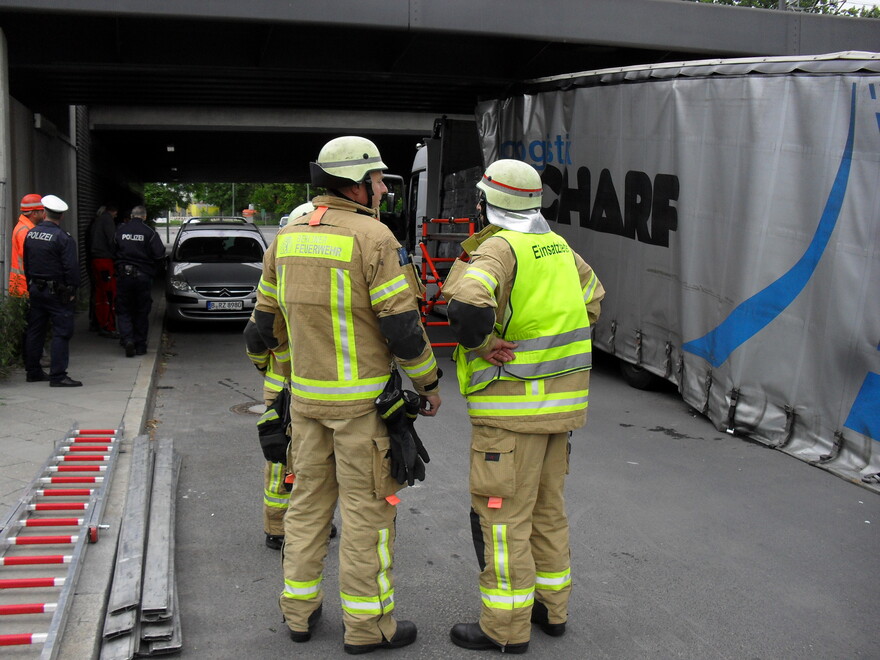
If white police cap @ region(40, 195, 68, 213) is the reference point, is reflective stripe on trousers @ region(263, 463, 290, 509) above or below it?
below

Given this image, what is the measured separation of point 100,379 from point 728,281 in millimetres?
6584

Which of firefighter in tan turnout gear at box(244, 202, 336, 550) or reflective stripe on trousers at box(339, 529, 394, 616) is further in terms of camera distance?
firefighter in tan turnout gear at box(244, 202, 336, 550)

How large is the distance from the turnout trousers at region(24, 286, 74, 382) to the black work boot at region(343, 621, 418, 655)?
6241 millimetres

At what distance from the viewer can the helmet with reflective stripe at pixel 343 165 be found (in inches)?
143

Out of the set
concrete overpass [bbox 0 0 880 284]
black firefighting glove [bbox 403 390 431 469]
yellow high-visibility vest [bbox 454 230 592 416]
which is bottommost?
black firefighting glove [bbox 403 390 431 469]

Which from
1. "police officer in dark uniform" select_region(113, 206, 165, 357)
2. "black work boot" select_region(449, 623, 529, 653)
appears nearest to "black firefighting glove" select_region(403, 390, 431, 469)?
"black work boot" select_region(449, 623, 529, 653)

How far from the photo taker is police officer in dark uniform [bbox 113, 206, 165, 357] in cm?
1067

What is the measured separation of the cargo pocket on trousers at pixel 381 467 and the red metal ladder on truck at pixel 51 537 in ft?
4.69

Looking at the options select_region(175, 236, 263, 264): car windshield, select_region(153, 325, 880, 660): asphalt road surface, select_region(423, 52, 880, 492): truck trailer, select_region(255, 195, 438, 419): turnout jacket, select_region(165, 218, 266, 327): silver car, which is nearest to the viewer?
select_region(255, 195, 438, 419): turnout jacket

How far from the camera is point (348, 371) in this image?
11.8ft

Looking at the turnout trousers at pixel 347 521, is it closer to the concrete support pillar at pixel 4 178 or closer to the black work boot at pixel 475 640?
the black work boot at pixel 475 640

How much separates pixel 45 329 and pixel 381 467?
6.67m

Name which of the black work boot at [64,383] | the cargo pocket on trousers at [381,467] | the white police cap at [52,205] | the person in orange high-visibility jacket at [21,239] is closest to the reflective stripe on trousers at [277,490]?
the cargo pocket on trousers at [381,467]

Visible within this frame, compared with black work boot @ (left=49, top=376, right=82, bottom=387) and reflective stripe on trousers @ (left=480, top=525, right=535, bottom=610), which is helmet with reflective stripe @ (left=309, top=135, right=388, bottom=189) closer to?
reflective stripe on trousers @ (left=480, top=525, right=535, bottom=610)
